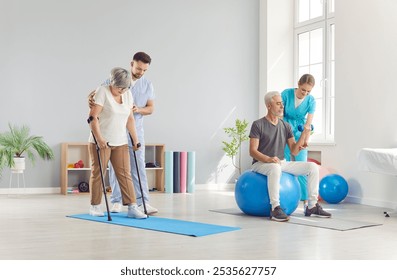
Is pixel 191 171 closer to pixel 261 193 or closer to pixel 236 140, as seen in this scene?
pixel 236 140

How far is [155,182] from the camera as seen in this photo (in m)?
8.27

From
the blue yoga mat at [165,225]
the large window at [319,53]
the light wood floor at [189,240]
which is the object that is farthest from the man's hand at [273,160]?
the large window at [319,53]

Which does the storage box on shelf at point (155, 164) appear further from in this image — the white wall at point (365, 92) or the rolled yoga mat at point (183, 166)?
the white wall at point (365, 92)

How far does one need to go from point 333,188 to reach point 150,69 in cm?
315

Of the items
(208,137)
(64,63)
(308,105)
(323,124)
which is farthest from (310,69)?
(64,63)

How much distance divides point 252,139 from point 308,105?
109cm

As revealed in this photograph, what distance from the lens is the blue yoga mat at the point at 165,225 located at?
4449 millimetres

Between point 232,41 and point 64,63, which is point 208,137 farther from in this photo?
point 64,63

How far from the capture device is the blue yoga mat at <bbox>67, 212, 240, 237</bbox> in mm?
4449

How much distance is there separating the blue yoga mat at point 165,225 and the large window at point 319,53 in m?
3.48

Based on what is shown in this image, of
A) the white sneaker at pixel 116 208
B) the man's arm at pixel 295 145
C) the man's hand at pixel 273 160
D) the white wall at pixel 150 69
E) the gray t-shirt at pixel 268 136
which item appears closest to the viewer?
the man's hand at pixel 273 160

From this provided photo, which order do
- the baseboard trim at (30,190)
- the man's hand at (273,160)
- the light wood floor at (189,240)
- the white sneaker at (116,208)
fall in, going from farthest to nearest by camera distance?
the baseboard trim at (30,190), the white sneaker at (116,208), the man's hand at (273,160), the light wood floor at (189,240)

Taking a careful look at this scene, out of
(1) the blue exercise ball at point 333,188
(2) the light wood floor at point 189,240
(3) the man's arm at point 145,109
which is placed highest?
(3) the man's arm at point 145,109

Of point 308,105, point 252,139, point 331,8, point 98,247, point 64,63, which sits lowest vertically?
point 98,247
